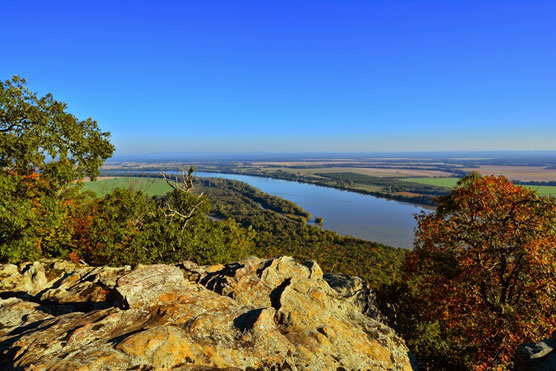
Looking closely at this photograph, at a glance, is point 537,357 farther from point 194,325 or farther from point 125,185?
point 125,185

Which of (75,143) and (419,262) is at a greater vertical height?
(75,143)

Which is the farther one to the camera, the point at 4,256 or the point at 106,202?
the point at 106,202

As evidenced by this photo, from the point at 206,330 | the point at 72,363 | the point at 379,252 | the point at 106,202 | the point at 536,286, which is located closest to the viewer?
the point at 72,363

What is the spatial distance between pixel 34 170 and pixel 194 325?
67.3 ft

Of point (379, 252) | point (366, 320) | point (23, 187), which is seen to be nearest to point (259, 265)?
point (366, 320)

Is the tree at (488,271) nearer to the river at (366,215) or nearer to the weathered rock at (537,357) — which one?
the weathered rock at (537,357)

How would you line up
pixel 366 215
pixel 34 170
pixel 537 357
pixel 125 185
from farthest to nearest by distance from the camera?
pixel 366 215, pixel 125 185, pixel 34 170, pixel 537 357

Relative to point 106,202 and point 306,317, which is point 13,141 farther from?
point 306,317

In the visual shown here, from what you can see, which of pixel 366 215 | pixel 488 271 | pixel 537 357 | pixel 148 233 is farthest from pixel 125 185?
pixel 366 215

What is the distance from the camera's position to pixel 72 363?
17.0 feet

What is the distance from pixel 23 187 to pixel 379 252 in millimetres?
83235

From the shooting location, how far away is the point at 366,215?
133000mm

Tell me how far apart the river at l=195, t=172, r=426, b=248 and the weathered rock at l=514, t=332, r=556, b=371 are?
91.2 m

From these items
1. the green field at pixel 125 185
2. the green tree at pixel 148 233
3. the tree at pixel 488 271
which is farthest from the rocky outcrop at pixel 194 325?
the green field at pixel 125 185
